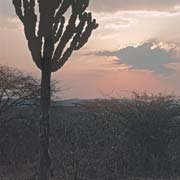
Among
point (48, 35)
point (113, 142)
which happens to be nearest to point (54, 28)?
point (48, 35)

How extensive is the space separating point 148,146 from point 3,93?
6.88m

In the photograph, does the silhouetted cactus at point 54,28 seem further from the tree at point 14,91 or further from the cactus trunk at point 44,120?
the tree at point 14,91

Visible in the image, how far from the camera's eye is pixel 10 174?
64.3 ft

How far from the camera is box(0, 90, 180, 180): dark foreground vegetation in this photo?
737 inches

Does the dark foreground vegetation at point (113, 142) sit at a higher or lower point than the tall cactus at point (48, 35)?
lower

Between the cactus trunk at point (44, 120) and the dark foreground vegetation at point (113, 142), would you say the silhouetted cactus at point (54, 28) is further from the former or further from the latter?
the dark foreground vegetation at point (113, 142)

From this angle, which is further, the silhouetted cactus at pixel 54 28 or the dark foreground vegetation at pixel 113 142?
the dark foreground vegetation at pixel 113 142

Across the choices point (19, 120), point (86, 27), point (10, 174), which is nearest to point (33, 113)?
point (19, 120)

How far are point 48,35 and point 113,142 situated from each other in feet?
24.1

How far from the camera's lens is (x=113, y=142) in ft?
65.0

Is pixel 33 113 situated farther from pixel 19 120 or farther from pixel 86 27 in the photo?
pixel 86 27

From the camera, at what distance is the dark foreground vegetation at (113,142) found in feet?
61.4

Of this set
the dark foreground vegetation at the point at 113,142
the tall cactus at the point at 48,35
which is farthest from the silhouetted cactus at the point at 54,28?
the dark foreground vegetation at the point at 113,142

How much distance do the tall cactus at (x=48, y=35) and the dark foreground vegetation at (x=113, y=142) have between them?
459 cm
